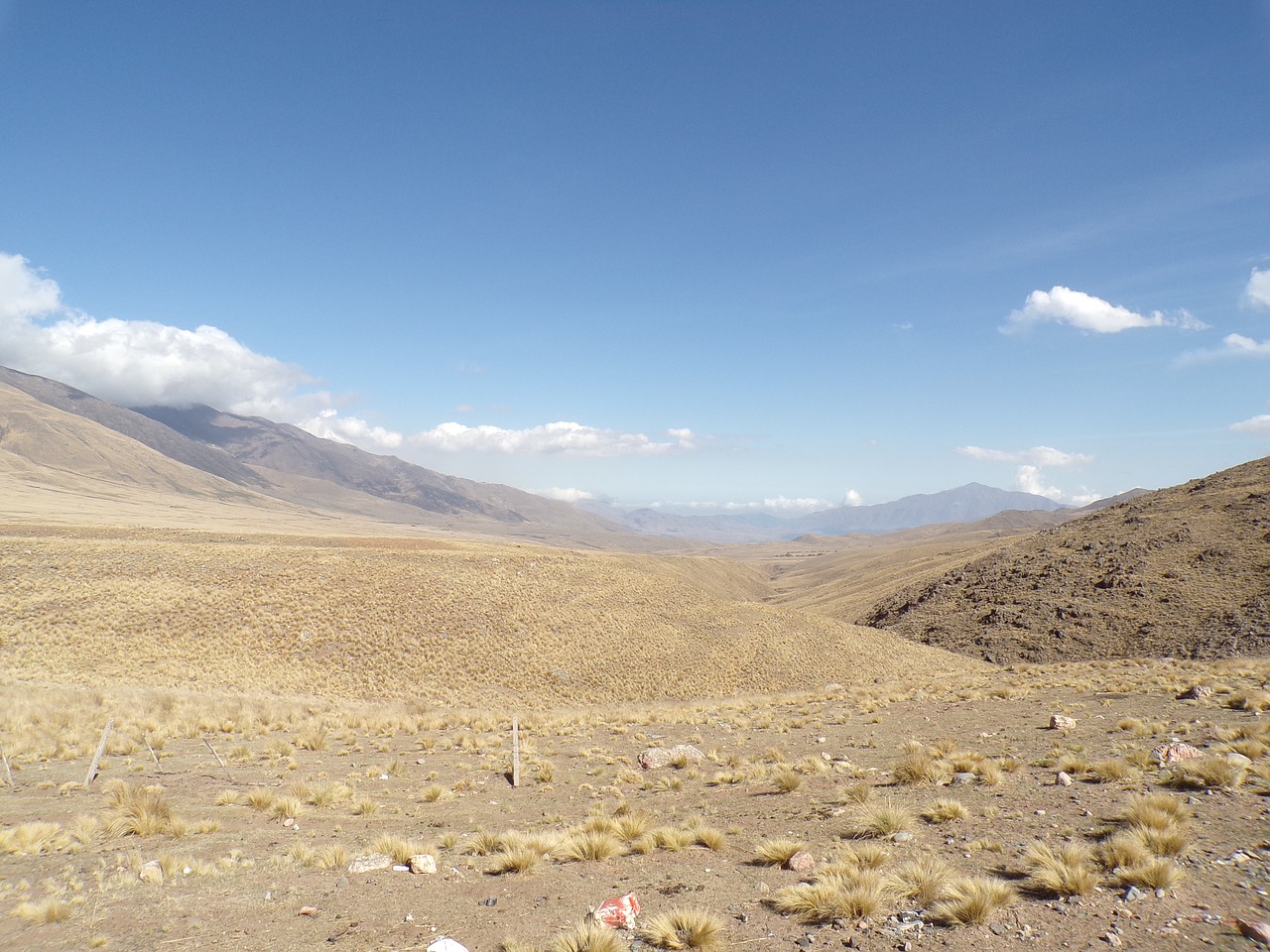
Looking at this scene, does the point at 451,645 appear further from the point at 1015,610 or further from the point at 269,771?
the point at 1015,610

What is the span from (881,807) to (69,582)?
5207 centimetres

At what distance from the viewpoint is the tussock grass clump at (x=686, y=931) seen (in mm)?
6500

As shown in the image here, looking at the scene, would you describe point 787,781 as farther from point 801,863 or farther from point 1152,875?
point 1152,875

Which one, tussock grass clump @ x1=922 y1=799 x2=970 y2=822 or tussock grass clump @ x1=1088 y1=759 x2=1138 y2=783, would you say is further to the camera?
tussock grass clump @ x1=1088 y1=759 x2=1138 y2=783

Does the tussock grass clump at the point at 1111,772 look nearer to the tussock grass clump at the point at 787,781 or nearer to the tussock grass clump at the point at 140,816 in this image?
the tussock grass clump at the point at 787,781

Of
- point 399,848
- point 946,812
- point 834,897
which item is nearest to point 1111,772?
point 946,812

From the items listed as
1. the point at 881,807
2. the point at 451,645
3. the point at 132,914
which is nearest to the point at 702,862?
the point at 881,807

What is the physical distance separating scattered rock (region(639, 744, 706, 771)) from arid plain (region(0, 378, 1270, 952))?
116 mm

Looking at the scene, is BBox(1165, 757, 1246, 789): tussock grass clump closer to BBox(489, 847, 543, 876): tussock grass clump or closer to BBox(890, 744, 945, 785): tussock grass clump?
BBox(890, 744, 945, 785): tussock grass clump

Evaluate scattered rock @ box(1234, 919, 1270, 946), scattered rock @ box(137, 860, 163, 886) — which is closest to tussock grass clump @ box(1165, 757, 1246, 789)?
scattered rock @ box(1234, 919, 1270, 946)

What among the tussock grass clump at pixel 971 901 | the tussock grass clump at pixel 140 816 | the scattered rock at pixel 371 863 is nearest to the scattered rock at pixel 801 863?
the tussock grass clump at pixel 971 901

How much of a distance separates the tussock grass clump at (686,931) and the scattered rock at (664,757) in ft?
32.8

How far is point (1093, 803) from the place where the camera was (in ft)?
32.5

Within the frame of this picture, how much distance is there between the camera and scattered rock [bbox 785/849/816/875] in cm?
857
